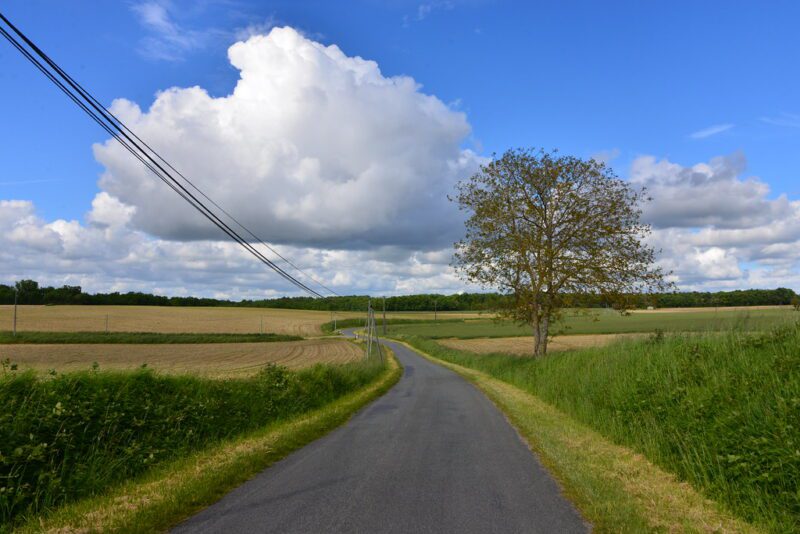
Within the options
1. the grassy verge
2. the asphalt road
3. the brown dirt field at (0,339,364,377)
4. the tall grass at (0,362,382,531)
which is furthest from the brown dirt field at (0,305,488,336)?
the asphalt road

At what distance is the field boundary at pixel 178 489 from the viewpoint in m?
6.16

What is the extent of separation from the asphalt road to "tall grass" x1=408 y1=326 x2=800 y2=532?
2094 millimetres

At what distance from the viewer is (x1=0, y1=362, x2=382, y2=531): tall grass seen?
24.1ft

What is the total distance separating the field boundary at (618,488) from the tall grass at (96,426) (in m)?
6.65

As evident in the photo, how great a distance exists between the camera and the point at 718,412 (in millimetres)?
7914

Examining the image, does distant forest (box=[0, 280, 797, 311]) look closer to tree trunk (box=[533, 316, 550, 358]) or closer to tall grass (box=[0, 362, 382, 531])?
tree trunk (box=[533, 316, 550, 358])

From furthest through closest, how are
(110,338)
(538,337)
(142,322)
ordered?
1. (142,322)
2. (110,338)
3. (538,337)

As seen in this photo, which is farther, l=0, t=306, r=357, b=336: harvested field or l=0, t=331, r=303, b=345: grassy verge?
l=0, t=306, r=357, b=336: harvested field

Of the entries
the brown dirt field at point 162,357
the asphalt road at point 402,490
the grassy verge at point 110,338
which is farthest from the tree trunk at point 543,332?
the grassy verge at point 110,338

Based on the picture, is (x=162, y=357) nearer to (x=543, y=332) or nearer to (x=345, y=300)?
(x=543, y=332)

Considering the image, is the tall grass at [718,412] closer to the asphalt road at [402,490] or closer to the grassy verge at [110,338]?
the asphalt road at [402,490]

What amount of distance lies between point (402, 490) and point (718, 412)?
476 cm

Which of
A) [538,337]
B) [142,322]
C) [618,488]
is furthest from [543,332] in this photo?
[142,322]

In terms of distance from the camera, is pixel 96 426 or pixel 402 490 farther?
pixel 96 426
